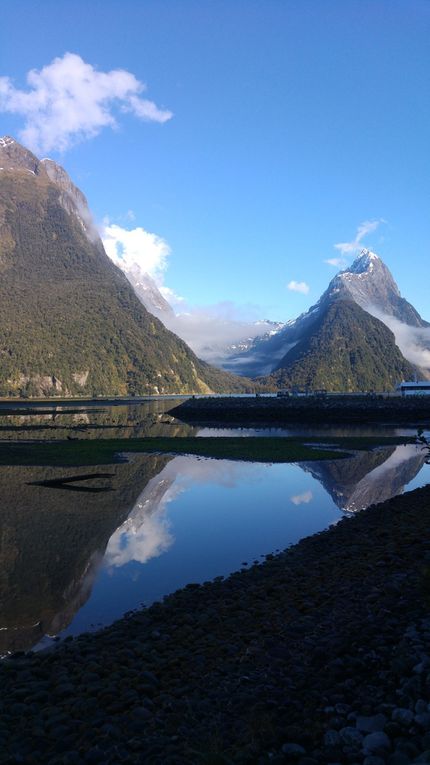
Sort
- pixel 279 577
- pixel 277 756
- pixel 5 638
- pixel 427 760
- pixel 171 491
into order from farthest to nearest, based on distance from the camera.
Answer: pixel 171 491 < pixel 279 577 < pixel 5 638 < pixel 277 756 < pixel 427 760

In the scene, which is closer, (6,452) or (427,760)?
(427,760)

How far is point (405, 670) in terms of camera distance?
7645 mm

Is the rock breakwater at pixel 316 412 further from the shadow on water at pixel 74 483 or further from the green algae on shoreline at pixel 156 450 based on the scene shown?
the shadow on water at pixel 74 483

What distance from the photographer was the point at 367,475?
37625 mm

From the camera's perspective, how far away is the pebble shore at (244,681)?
6469mm

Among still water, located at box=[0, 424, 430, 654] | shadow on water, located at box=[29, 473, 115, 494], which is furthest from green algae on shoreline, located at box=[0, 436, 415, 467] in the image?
shadow on water, located at box=[29, 473, 115, 494]

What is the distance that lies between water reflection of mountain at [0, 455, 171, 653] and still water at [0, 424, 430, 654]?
4cm

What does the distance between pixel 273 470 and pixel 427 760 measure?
34.8m

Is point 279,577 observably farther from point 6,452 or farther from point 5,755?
point 6,452

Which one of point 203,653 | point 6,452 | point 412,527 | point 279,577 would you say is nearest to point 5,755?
point 203,653

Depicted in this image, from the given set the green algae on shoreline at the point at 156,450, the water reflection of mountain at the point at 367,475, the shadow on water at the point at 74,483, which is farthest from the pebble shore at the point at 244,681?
the green algae on shoreline at the point at 156,450

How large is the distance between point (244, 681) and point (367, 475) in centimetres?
3075

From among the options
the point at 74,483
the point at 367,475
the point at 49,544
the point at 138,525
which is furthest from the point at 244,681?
the point at 367,475

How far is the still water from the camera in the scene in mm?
14563
